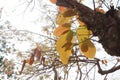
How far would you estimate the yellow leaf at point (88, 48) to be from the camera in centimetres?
99

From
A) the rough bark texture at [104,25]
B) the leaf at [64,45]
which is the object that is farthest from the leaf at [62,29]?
the rough bark texture at [104,25]

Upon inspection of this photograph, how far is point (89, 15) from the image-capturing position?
1.25 metres

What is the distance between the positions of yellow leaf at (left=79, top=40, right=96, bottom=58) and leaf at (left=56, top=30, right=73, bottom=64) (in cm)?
5

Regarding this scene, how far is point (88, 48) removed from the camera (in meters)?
0.99

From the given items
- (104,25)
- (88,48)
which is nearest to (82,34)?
(88,48)

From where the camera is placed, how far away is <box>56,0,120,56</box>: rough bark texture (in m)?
1.22

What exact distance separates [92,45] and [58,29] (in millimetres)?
153

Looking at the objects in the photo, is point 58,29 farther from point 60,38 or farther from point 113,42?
point 113,42

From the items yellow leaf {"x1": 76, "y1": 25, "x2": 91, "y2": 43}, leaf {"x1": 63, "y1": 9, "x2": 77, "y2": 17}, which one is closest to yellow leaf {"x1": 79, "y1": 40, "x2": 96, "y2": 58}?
yellow leaf {"x1": 76, "y1": 25, "x2": 91, "y2": 43}

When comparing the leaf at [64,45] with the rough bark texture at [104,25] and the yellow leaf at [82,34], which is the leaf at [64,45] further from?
the rough bark texture at [104,25]

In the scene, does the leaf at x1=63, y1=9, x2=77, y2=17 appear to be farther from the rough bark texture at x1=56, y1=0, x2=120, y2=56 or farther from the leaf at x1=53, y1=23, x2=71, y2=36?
the rough bark texture at x1=56, y1=0, x2=120, y2=56

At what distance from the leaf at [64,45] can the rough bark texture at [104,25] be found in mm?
242

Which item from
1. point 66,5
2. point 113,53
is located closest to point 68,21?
point 66,5

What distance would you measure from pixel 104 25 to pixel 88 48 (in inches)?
11.9
